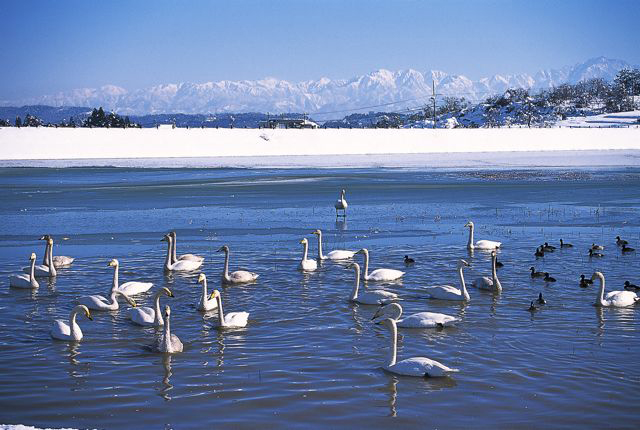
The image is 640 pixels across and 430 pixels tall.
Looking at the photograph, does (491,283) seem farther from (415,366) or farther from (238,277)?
(415,366)

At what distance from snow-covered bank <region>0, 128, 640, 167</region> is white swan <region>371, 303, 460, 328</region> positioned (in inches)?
1665

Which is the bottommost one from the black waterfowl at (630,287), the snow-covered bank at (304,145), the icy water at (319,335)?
the icy water at (319,335)

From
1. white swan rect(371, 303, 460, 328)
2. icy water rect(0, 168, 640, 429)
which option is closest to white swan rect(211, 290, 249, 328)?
icy water rect(0, 168, 640, 429)

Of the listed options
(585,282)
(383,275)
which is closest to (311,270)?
(383,275)

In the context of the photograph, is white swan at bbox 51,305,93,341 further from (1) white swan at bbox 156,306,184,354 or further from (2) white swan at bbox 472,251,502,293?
(2) white swan at bbox 472,251,502,293

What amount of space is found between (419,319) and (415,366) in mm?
2164

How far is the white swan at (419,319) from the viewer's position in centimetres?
1212

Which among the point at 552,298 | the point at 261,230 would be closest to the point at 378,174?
the point at 261,230

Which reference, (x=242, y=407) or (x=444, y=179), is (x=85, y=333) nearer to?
(x=242, y=407)

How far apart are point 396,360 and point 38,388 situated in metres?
4.20

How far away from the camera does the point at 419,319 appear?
12.2 m

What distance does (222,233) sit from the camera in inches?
886

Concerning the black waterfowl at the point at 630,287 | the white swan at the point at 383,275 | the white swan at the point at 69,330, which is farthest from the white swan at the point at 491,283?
the white swan at the point at 69,330

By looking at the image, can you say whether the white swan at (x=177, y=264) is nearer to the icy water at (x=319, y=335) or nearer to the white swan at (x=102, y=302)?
the icy water at (x=319, y=335)
